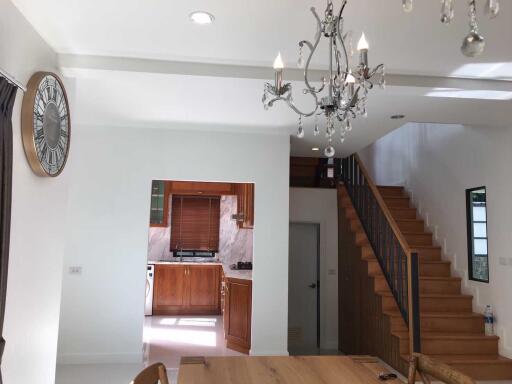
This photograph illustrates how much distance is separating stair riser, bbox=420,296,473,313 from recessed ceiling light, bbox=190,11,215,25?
14.4ft

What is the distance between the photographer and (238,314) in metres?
5.46

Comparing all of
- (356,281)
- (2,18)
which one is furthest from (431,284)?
(2,18)

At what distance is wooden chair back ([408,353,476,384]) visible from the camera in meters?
1.69

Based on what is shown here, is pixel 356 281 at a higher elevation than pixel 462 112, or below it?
below

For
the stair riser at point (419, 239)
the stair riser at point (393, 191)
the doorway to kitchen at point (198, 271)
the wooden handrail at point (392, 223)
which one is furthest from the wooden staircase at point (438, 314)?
the doorway to kitchen at point (198, 271)

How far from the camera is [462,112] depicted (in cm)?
416

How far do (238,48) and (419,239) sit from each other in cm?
452

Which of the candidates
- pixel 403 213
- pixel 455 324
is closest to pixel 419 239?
pixel 403 213

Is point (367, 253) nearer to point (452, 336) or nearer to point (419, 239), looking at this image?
point (419, 239)

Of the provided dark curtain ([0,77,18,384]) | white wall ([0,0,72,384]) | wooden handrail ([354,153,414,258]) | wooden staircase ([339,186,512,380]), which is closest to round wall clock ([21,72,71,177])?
white wall ([0,0,72,384])

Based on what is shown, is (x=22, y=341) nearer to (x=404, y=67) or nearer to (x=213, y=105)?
(x=213, y=105)

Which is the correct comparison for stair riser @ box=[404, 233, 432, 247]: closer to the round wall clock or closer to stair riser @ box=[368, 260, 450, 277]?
stair riser @ box=[368, 260, 450, 277]

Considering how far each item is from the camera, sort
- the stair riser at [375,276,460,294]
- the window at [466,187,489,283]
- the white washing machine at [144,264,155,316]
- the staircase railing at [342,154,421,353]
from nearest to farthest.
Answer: the staircase railing at [342,154,421,353] → the window at [466,187,489,283] → the stair riser at [375,276,460,294] → the white washing machine at [144,264,155,316]

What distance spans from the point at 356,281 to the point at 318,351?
3.94 ft
